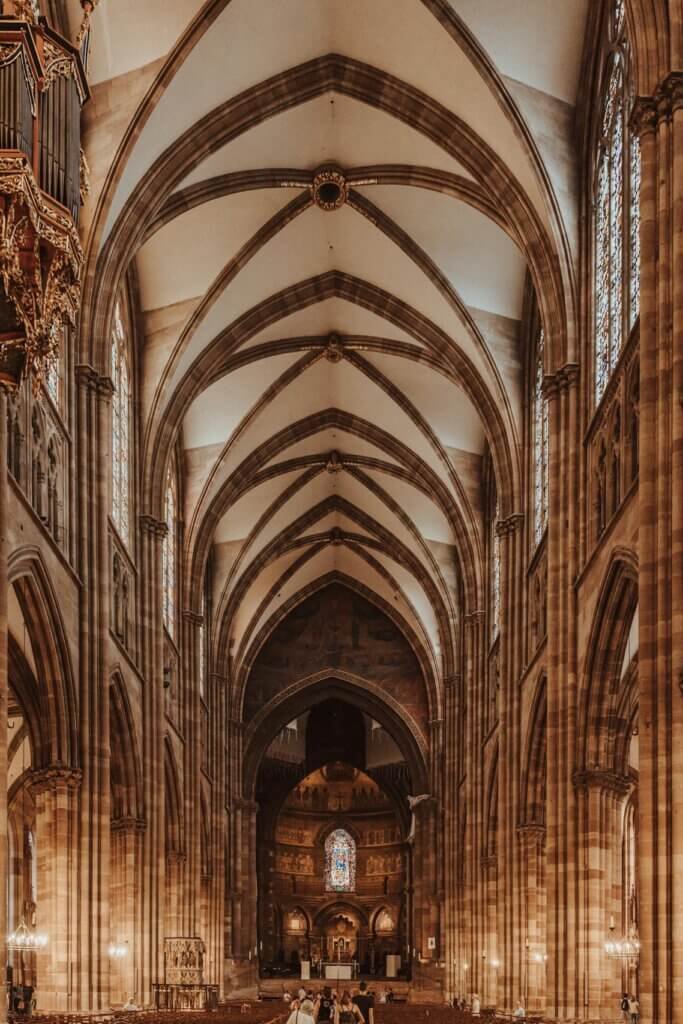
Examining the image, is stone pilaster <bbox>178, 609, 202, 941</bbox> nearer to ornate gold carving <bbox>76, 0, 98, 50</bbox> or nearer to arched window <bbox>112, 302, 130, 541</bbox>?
arched window <bbox>112, 302, 130, 541</bbox>

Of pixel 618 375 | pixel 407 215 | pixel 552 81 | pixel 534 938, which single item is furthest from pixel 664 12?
pixel 534 938

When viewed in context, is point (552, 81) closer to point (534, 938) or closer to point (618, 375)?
point (618, 375)

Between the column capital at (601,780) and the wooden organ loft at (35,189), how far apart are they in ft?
49.0

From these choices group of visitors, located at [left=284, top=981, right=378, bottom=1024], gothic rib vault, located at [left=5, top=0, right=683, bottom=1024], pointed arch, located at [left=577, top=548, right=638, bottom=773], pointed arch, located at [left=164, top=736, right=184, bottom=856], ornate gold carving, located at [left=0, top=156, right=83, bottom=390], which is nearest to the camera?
ornate gold carving, located at [left=0, top=156, right=83, bottom=390]

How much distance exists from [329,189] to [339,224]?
2.21 meters

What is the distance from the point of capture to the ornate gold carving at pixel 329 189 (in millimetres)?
35219

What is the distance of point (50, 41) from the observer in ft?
52.1

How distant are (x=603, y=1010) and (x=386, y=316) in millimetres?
19628

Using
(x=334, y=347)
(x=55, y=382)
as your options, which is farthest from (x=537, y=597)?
(x=55, y=382)

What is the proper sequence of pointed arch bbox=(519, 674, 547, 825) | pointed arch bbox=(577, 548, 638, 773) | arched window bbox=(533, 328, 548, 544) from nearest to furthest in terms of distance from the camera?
pointed arch bbox=(577, 548, 638, 773) < pointed arch bbox=(519, 674, 547, 825) < arched window bbox=(533, 328, 548, 544)

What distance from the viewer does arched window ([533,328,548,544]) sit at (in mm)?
35875

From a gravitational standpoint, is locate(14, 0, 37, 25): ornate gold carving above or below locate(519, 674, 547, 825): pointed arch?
above

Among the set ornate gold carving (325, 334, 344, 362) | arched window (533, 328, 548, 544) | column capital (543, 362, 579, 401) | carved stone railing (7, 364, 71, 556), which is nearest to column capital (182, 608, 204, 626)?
ornate gold carving (325, 334, 344, 362)

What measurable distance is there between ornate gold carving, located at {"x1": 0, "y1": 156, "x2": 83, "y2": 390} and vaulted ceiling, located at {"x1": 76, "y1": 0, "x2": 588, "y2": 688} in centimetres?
1326
